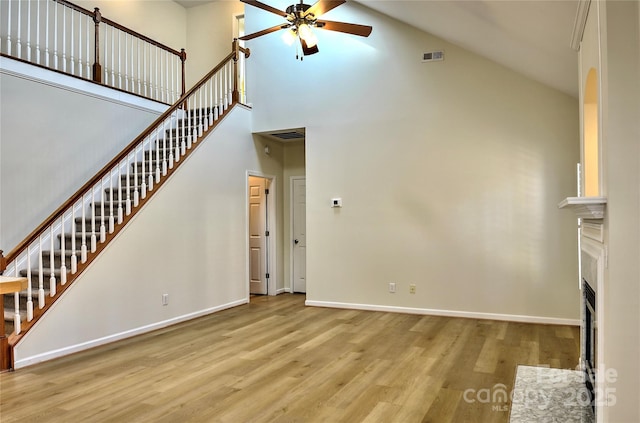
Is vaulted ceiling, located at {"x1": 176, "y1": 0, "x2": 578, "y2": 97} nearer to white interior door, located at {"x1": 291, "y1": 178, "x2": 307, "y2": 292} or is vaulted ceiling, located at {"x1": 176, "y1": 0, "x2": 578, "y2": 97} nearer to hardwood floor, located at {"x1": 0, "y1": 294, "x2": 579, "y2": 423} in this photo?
hardwood floor, located at {"x1": 0, "y1": 294, "x2": 579, "y2": 423}

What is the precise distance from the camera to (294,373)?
3559mm

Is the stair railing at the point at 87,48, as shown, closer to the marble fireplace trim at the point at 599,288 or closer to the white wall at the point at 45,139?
the white wall at the point at 45,139

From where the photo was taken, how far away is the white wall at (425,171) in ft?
17.0

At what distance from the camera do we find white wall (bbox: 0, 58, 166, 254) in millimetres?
4625

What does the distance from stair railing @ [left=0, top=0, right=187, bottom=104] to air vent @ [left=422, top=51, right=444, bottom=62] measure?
3797mm

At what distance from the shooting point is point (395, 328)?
198 inches

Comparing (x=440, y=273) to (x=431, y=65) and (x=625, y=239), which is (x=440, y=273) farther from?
(x=625, y=239)

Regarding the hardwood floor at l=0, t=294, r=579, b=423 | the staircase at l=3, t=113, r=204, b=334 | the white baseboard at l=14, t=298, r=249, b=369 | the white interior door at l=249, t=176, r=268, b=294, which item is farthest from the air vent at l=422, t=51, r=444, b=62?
the white baseboard at l=14, t=298, r=249, b=369

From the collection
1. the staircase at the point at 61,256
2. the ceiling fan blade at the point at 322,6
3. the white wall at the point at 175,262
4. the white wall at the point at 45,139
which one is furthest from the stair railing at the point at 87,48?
the ceiling fan blade at the point at 322,6

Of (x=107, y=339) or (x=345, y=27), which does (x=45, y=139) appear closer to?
(x=107, y=339)

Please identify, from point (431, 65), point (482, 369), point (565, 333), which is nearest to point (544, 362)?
point (482, 369)

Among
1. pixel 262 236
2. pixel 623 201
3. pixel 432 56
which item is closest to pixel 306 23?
pixel 432 56

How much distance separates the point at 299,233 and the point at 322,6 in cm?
427

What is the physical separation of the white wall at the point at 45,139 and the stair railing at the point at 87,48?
0.22 m
